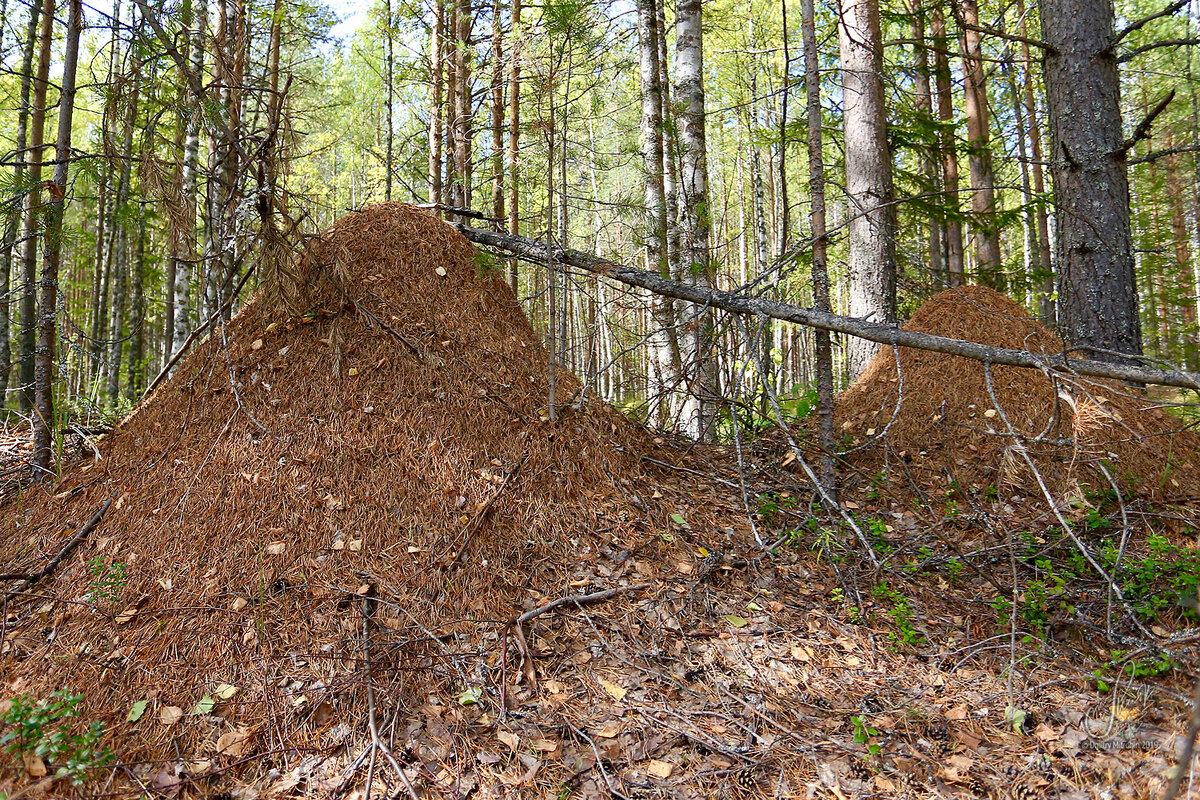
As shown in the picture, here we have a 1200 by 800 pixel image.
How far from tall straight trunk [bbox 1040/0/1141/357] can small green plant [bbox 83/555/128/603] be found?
6.24 m

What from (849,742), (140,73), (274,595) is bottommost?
(849,742)

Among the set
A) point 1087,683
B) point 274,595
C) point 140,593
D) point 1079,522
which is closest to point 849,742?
point 1087,683

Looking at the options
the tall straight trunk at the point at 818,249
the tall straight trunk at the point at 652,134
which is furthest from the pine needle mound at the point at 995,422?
the tall straight trunk at the point at 652,134

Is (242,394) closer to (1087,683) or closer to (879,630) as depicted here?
(879,630)

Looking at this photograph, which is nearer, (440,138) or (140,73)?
(140,73)

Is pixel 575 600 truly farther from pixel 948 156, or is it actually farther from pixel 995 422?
pixel 948 156

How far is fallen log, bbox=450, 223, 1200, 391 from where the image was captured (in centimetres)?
299

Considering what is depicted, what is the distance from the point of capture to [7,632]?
2.91m

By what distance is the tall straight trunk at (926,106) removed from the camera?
741 centimetres

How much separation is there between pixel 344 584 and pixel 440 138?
313 inches

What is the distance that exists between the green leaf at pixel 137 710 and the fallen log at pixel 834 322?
122 inches

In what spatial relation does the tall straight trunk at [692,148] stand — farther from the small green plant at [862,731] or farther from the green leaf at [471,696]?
the green leaf at [471,696]

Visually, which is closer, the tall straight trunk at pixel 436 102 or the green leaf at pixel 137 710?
the green leaf at pixel 137 710

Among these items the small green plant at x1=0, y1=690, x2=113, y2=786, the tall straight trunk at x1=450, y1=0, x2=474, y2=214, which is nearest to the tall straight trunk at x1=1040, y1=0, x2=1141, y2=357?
the small green plant at x1=0, y1=690, x2=113, y2=786
